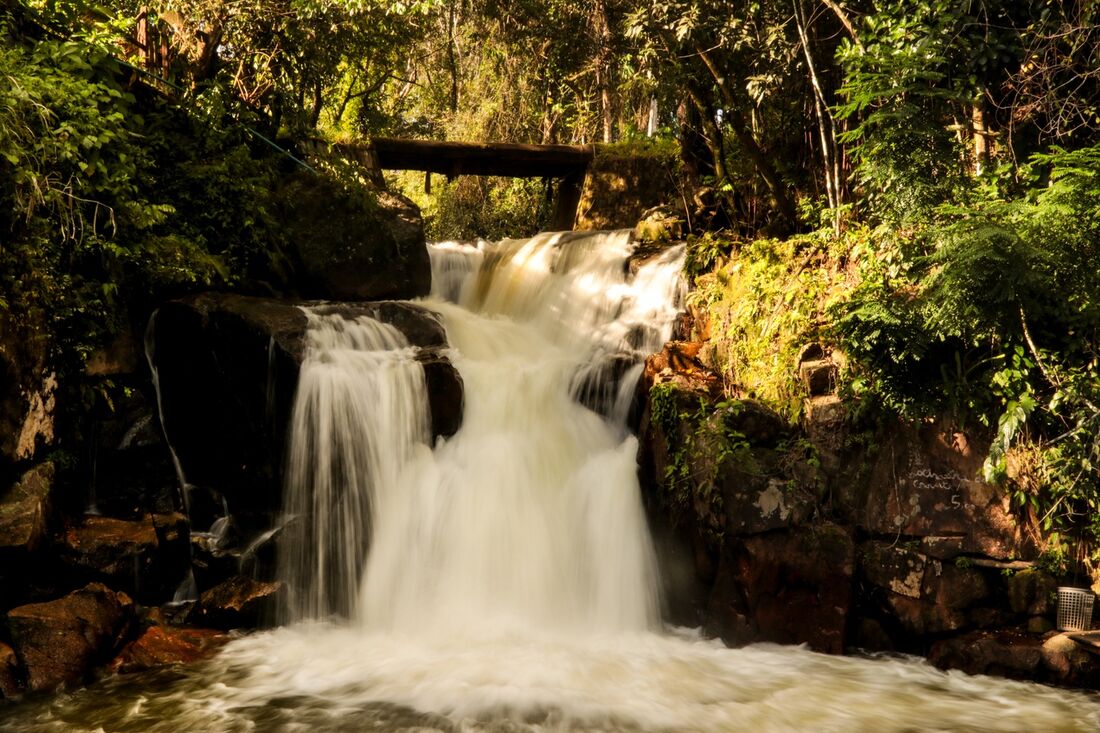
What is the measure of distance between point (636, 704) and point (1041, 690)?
9.90 feet

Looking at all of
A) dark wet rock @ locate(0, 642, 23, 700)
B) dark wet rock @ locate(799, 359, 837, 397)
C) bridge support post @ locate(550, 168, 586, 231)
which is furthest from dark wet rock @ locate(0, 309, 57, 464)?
bridge support post @ locate(550, 168, 586, 231)

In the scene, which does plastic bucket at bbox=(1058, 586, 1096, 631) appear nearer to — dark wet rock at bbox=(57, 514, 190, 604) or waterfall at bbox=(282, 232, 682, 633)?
waterfall at bbox=(282, 232, 682, 633)

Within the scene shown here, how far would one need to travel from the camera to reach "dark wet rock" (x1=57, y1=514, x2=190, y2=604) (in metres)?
6.31

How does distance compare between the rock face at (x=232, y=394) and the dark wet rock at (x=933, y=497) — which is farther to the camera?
the rock face at (x=232, y=394)

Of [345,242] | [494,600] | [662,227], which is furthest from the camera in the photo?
[662,227]

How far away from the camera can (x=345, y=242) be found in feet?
32.8

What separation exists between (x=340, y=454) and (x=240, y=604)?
1616 millimetres

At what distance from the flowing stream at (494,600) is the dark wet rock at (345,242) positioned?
1.21 meters

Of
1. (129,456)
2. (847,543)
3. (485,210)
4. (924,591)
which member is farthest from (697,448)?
(485,210)

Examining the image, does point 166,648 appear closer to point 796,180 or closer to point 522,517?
point 522,517

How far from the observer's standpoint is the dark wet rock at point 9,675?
521cm

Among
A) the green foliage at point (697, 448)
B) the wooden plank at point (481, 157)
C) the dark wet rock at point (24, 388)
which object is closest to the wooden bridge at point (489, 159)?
the wooden plank at point (481, 157)

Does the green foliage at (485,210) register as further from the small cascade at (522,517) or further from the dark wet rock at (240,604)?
the dark wet rock at (240,604)

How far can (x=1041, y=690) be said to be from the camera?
5.64 metres
